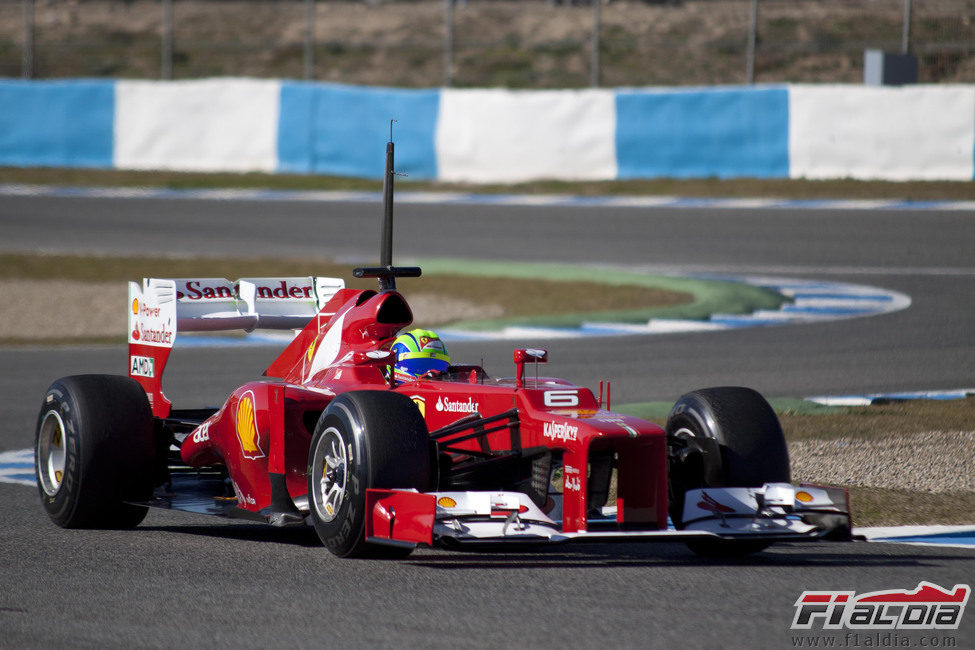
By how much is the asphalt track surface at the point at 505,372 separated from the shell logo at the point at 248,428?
0.44 m

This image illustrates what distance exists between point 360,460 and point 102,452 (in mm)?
1790

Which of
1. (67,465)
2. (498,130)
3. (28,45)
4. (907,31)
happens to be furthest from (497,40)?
(67,465)

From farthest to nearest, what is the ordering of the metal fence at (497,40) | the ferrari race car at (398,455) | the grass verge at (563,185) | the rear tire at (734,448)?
the metal fence at (497,40), the grass verge at (563,185), the rear tire at (734,448), the ferrari race car at (398,455)

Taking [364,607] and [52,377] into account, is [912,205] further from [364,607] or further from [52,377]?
[364,607]

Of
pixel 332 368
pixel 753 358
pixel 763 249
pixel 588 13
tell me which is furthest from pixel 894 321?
pixel 588 13

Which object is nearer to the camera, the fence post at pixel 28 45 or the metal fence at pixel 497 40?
the metal fence at pixel 497 40

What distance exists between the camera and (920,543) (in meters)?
6.95

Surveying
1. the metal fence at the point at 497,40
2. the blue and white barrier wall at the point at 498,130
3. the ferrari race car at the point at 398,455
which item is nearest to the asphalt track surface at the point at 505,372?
the ferrari race car at the point at 398,455

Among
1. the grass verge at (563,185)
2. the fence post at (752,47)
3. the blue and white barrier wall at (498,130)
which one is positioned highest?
the fence post at (752,47)

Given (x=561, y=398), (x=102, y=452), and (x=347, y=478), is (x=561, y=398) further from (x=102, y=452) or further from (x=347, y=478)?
(x=102, y=452)

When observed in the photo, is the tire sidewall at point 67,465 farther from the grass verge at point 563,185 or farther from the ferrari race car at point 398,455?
the grass verge at point 563,185

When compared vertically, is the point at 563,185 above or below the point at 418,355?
above

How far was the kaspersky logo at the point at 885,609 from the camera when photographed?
17.7ft

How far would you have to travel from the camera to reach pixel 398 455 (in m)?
6.17
